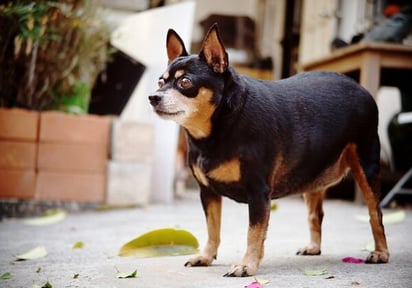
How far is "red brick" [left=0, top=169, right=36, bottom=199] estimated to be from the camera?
12.8 feet

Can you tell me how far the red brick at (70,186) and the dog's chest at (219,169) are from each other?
220 cm

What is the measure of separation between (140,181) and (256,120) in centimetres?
244

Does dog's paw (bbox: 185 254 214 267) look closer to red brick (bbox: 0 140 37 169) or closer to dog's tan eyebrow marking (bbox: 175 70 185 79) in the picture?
dog's tan eyebrow marking (bbox: 175 70 185 79)

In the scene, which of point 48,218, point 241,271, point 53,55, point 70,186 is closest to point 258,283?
point 241,271

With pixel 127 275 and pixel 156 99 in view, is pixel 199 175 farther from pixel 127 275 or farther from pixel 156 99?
pixel 127 275

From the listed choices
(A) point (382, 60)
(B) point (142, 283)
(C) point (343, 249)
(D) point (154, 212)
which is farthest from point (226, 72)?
(A) point (382, 60)

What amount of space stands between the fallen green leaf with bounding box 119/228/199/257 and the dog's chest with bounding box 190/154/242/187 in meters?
0.46

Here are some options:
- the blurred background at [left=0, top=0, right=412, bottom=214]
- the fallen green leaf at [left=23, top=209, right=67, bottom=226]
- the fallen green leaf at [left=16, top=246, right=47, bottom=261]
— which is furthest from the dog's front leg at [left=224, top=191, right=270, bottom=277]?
the blurred background at [left=0, top=0, right=412, bottom=214]

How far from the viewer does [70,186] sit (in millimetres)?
4078

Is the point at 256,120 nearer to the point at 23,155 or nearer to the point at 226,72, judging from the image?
the point at 226,72

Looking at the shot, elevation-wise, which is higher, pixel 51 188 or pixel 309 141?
pixel 309 141

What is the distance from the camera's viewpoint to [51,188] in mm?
4035

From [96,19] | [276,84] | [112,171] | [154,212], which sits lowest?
[154,212]

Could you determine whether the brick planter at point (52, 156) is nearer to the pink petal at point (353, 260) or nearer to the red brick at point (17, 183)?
the red brick at point (17, 183)
